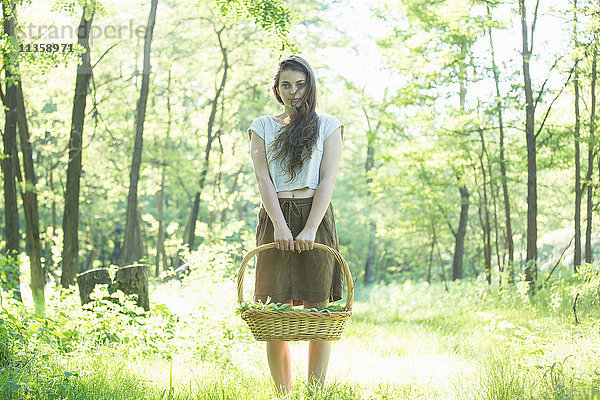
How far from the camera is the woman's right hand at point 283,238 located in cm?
314

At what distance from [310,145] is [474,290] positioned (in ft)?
24.4

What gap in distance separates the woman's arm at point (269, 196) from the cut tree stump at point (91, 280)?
326 cm

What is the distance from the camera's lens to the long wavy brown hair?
3320mm

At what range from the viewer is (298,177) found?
11.0 ft

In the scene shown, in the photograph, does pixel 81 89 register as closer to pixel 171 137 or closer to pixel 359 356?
pixel 359 356

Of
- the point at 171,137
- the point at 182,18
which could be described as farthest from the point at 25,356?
the point at 171,137

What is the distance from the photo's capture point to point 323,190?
328 cm

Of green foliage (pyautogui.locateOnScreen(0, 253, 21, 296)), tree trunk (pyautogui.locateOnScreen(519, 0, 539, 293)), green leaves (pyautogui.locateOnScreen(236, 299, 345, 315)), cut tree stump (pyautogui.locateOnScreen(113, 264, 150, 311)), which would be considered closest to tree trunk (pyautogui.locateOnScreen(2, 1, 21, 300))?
green foliage (pyautogui.locateOnScreen(0, 253, 21, 296))

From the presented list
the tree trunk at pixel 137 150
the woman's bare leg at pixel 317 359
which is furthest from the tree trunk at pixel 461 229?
the woman's bare leg at pixel 317 359

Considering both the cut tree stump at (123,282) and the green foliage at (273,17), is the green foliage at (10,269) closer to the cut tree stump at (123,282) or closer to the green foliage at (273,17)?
the cut tree stump at (123,282)

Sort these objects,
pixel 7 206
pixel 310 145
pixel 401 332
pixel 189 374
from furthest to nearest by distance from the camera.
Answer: pixel 401 332 → pixel 7 206 → pixel 189 374 → pixel 310 145

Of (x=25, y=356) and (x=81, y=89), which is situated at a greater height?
(x=81, y=89)

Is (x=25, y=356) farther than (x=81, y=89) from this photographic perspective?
No

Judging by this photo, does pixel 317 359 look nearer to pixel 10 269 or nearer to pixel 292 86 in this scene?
pixel 292 86
